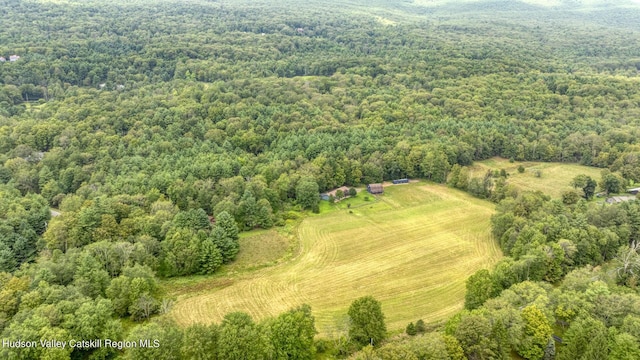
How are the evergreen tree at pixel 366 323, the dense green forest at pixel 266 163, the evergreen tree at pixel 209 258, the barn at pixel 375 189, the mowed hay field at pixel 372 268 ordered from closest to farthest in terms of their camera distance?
1. the dense green forest at pixel 266 163
2. the evergreen tree at pixel 366 323
3. the mowed hay field at pixel 372 268
4. the evergreen tree at pixel 209 258
5. the barn at pixel 375 189

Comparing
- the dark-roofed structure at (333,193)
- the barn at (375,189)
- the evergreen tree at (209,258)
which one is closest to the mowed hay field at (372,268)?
the evergreen tree at (209,258)

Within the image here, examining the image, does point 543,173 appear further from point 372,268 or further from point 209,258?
point 209,258

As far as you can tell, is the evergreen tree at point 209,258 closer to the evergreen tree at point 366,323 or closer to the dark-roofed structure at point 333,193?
the evergreen tree at point 366,323

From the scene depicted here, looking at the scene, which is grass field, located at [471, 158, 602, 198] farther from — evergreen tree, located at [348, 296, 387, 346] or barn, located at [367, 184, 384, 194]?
evergreen tree, located at [348, 296, 387, 346]

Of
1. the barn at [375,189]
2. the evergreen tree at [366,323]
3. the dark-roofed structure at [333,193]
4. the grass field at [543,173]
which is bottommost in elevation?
the dark-roofed structure at [333,193]

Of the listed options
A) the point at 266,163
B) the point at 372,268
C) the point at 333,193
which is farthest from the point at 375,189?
the point at 372,268

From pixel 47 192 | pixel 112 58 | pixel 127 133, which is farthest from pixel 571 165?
pixel 112 58
